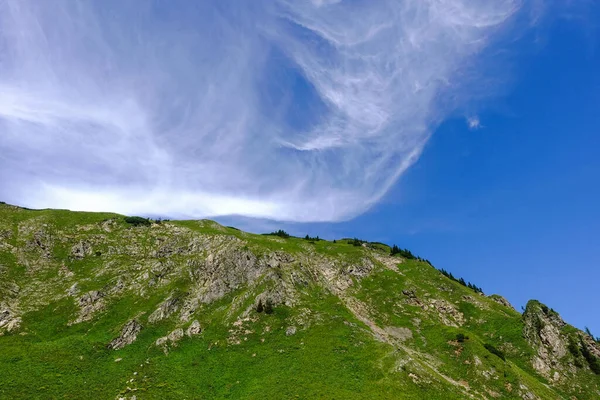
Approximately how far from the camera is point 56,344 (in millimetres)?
64625

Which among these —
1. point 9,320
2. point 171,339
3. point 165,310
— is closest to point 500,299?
point 171,339

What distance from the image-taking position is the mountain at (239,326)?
189 ft

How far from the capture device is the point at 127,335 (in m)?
70.6

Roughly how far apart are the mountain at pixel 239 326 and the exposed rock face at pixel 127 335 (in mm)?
369

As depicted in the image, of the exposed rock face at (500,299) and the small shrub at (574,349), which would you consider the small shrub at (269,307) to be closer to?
the small shrub at (574,349)

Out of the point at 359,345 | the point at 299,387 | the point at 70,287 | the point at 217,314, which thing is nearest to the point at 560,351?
the point at 359,345

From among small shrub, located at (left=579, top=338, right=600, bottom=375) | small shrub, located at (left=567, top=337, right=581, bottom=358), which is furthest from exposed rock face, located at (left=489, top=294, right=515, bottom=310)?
small shrub, located at (left=567, top=337, right=581, bottom=358)

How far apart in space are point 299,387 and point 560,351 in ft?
217

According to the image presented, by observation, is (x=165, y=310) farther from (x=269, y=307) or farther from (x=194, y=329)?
(x=269, y=307)

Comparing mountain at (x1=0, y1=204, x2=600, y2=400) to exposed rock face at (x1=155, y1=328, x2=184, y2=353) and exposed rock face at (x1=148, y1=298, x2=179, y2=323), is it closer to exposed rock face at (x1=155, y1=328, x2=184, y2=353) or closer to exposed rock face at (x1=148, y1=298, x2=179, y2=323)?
exposed rock face at (x1=148, y1=298, x2=179, y2=323)

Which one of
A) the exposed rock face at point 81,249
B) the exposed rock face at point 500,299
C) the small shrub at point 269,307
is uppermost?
the exposed rock face at point 500,299

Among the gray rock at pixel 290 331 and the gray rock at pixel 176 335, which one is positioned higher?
the gray rock at pixel 290 331

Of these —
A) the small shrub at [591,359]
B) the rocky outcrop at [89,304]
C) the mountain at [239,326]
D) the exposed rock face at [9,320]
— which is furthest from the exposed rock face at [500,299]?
the exposed rock face at [9,320]

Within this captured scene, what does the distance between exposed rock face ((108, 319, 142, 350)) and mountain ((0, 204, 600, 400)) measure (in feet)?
1.21
